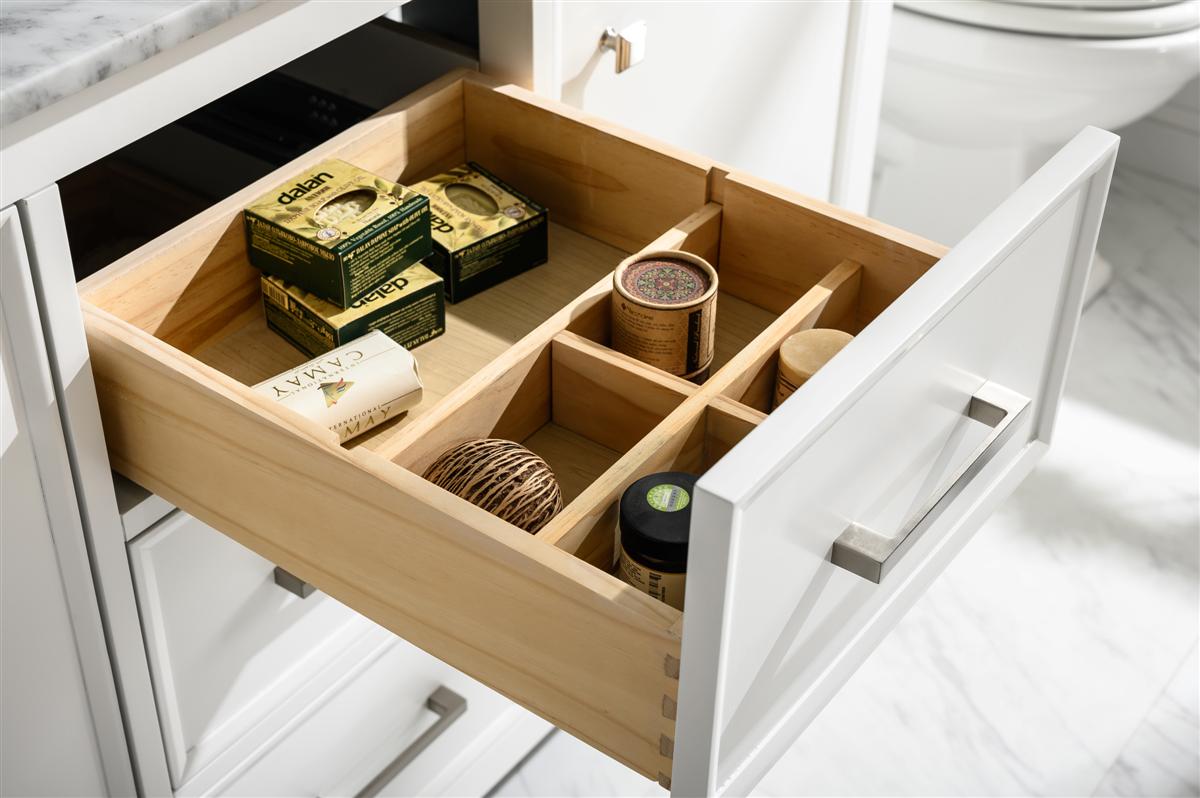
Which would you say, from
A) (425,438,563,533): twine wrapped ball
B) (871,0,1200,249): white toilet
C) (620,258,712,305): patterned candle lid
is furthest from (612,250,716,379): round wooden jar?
(871,0,1200,249): white toilet

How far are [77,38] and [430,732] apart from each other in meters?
0.69

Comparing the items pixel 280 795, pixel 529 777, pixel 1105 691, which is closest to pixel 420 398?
pixel 280 795

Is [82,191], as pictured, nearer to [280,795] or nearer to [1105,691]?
[280,795]

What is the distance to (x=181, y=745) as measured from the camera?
3.08 feet

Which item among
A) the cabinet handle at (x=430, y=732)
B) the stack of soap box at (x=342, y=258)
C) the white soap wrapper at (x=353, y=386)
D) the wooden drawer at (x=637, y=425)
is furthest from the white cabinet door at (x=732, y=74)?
the cabinet handle at (x=430, y=732)

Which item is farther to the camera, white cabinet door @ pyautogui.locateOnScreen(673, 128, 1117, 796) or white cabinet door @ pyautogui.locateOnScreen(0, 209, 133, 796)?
white cabinet door @ pyautogui.locateOnScreen(0, 209, 133, 796)

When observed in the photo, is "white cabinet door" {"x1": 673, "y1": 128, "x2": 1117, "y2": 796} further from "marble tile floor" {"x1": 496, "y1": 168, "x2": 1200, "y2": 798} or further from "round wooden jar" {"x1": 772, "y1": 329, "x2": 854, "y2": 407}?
"marble tile floor" {"x1": 496, "y1": 168, "x2": 1200, "y2": 798}

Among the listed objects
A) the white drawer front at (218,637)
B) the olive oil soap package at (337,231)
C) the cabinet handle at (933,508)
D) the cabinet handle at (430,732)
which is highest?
the olive oil soap package at (337,231)

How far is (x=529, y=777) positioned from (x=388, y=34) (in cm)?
73

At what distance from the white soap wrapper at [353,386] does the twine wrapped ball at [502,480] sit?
6 centimetres

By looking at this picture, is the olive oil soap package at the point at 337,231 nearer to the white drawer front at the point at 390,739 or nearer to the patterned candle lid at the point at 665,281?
the patterned candle lid at the point at 665,281

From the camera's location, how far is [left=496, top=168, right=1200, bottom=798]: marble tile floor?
1333 millimetres

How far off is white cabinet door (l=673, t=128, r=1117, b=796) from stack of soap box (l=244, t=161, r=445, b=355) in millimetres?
338

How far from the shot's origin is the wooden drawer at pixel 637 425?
1.94 feet
